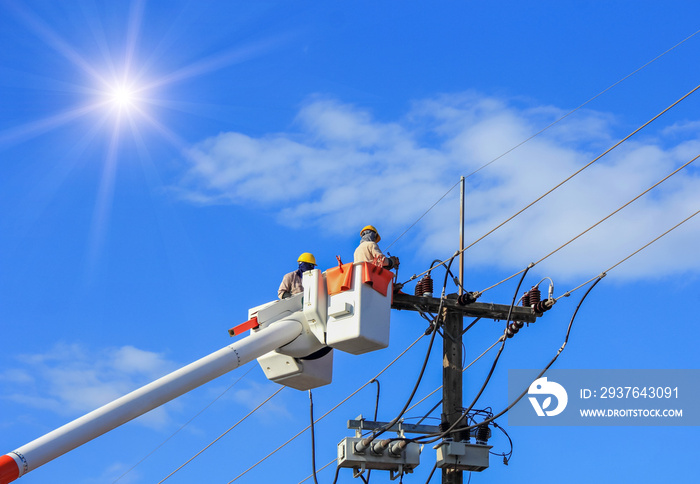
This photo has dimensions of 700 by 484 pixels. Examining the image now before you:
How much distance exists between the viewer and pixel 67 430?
12.9 m

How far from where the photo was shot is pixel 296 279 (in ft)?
54.6

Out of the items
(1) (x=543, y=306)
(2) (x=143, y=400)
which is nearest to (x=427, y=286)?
(1) (x=543, y=306)

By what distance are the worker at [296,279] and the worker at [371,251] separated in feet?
2.58

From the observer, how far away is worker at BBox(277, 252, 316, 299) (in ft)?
54.5

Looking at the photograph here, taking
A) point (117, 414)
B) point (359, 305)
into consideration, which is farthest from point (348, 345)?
point (117, 414)

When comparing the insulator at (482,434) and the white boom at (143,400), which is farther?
the insulator at (482,434)

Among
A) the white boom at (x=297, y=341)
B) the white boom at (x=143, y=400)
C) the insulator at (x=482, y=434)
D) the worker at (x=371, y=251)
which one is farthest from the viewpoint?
the insulator at (x=482, y=434)

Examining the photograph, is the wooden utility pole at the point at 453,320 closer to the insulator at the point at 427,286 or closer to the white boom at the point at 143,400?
the insulator at the point at 427,286

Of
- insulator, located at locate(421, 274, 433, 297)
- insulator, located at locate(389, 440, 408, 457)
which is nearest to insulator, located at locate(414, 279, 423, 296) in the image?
insulator, located at locate(421, 274, 433, 297)

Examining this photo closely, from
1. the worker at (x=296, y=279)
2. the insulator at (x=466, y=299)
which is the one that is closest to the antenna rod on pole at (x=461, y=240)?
the insulator at (x=466, y=299)

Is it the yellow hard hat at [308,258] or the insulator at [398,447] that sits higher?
the yellow hard hat at [308,258]

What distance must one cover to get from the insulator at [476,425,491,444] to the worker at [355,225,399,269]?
2714 millimetres

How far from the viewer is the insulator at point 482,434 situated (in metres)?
16.6

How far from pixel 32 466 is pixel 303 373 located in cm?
467
